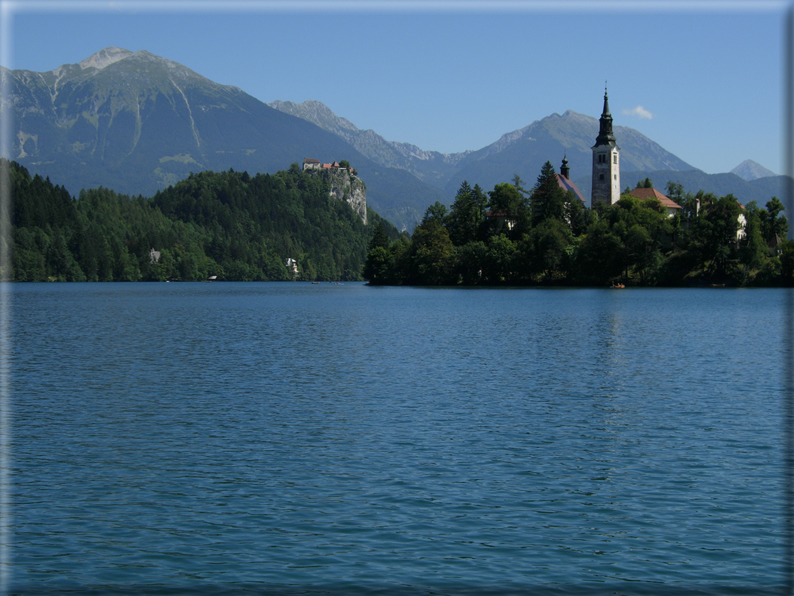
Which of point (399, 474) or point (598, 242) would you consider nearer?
point (399, 474)

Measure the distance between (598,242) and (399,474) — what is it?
13709cm

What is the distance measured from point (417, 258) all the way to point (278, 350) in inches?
5457

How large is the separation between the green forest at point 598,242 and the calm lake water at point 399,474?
105m

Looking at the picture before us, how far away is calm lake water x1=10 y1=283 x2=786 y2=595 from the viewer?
46.5ft

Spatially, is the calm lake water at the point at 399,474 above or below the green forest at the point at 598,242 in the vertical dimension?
below

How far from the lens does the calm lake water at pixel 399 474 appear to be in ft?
46.5

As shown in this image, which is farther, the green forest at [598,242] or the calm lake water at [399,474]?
the green forest at [598,242]

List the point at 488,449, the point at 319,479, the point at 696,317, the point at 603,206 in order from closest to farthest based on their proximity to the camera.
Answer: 1. the point at 319,479
2. the point at 488,449
3. the point at 696,317
4. the point at 603,206

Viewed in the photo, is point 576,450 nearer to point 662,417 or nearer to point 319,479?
point 662,417

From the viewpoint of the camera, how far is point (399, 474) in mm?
20141

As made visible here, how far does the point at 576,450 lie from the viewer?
23.1 meters

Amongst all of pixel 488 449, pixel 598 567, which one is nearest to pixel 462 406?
pixel 488 449

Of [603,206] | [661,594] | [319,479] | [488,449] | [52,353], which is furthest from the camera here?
[603,206]

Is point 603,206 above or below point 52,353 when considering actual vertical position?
above
